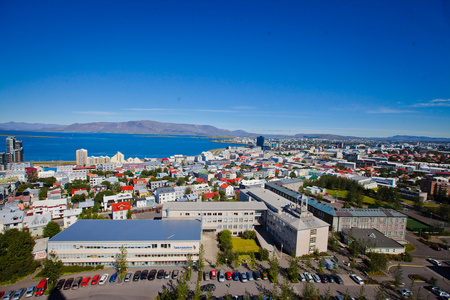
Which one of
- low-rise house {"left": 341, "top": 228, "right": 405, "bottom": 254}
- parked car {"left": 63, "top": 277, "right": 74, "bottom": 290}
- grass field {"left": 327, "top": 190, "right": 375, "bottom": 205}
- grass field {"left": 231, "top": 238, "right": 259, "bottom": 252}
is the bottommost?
grass field {"left": 327, "top": 190, "right": 375, "bottom": 205}

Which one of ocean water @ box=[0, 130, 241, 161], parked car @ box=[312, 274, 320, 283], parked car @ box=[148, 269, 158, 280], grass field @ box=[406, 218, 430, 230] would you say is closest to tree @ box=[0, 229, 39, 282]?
parked car @ box=[148, 269, 158, 280]

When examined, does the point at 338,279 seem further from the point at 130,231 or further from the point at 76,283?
the point at 76,283

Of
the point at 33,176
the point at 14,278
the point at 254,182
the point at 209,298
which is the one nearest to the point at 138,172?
the point at 33,176

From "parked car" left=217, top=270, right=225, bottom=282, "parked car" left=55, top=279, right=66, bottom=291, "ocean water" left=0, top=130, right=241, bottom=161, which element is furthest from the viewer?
Result: "ocean water" left=0, top=130, right=241, bottom=161

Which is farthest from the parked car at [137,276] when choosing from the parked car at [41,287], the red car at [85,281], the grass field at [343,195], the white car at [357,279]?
the grass field at [343,195]

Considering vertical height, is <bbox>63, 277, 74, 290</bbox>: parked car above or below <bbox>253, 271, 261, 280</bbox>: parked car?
below

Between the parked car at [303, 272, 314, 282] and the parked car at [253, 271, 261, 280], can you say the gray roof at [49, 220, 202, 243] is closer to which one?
the parked car at [253, 271, 261, 280]

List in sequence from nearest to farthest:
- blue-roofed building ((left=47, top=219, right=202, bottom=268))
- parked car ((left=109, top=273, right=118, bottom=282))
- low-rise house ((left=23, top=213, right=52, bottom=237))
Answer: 1. parked car ((left=109, top=273, right=118, bottom=282))
2. blue-roofed building ((left=47, top=219, right=202, bottom=268))
3. low-rise house ((left=23, top=213, right=52, bottom=237))
